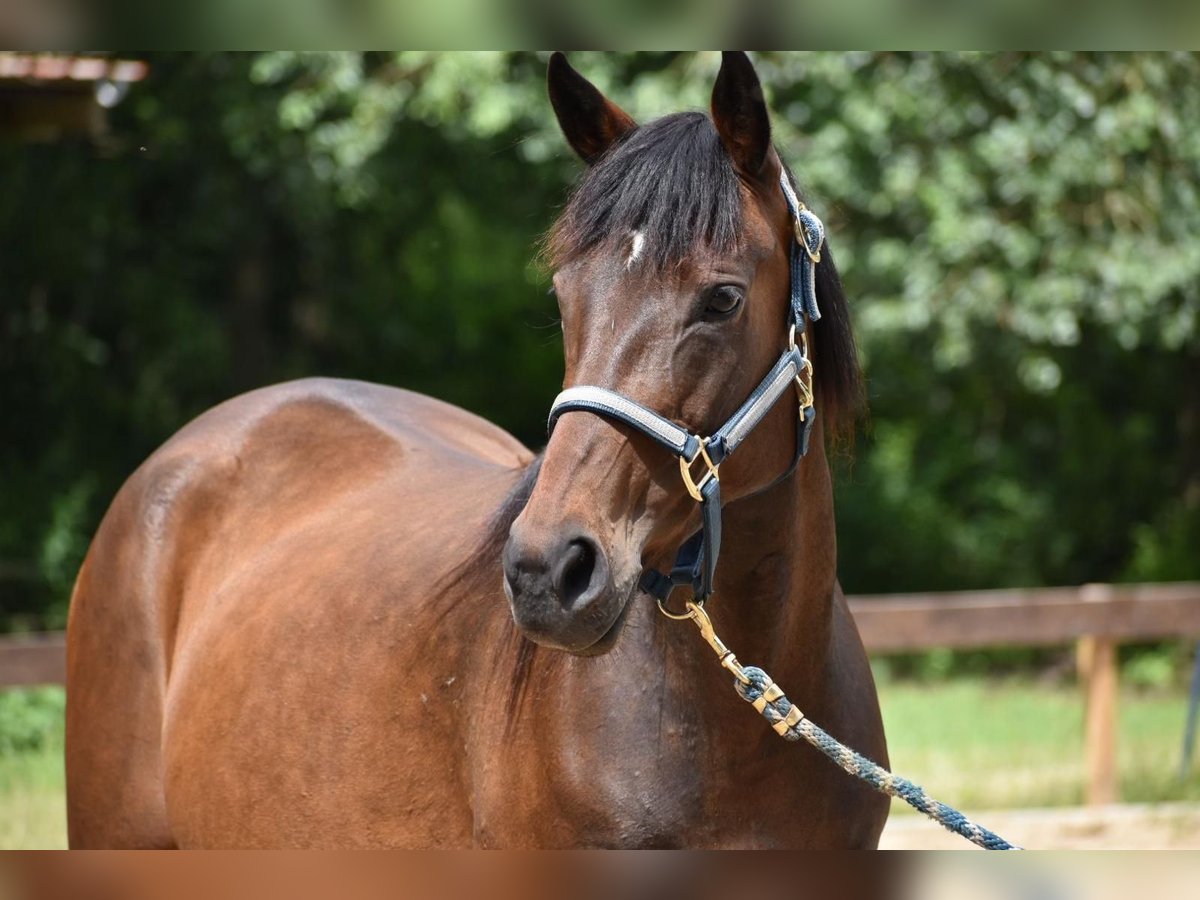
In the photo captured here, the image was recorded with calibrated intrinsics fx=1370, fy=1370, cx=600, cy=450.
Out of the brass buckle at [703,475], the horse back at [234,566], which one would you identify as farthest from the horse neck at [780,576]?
the horse back at [234,566]

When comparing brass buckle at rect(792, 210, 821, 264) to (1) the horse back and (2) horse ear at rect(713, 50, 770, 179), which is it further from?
(1) the horse back

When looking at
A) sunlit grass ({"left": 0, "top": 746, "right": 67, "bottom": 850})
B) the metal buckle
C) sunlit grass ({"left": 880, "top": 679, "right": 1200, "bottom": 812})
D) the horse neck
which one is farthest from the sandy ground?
the metal buckle

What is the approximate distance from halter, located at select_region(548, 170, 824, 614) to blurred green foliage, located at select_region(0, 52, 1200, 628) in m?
2.70

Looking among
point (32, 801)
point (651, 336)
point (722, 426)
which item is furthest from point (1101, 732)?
point (651, 336)

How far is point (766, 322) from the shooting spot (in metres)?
2.31

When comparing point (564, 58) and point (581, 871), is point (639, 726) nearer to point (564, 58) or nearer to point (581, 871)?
point (581, 871)

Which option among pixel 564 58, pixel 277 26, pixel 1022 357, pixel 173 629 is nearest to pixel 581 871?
pixel 277 26

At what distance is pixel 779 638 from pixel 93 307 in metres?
10.6

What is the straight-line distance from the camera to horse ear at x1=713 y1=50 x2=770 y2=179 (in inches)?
89.0

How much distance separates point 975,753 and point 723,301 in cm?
655

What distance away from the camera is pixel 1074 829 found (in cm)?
627

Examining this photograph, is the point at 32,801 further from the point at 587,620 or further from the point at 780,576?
the point at 587,620

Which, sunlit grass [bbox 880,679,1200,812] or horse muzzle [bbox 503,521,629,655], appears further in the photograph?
sunlit grass [bbox 880,679,1200,812]

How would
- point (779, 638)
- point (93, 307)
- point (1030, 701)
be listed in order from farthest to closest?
point (93, 307) < point (1030, 701) < point (779, 638)
